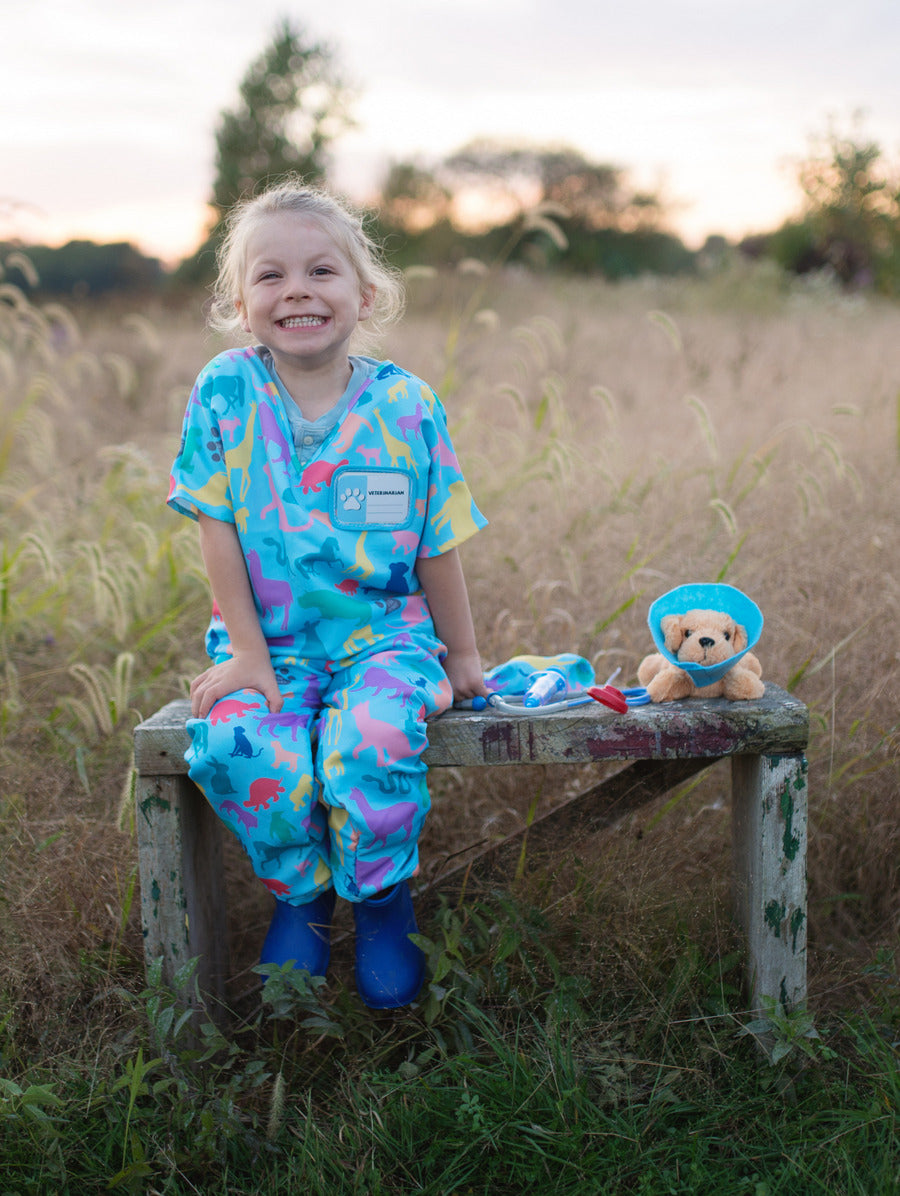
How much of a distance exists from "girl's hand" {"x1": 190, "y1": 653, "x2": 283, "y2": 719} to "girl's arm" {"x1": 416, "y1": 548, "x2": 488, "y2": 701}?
1.14ft

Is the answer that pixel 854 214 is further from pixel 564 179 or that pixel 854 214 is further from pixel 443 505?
pixel 443 505

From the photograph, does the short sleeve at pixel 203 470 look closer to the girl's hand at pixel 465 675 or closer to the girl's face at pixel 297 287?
the girl's face at pixel 297 287

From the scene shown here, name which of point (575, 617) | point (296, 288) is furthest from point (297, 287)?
point (575, 617)

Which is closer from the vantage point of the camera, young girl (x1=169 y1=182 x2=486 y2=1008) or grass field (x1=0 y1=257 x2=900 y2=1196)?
grass field (x1=0 y1=257 x2=900 y2=1196)

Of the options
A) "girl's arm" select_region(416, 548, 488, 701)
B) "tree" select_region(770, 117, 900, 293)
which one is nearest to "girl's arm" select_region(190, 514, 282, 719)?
"girl's arm" select_region(416, 548, 488, 701)

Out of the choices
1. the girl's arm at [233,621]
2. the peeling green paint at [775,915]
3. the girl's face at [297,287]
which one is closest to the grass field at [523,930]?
the peeling green paint at [775,915]

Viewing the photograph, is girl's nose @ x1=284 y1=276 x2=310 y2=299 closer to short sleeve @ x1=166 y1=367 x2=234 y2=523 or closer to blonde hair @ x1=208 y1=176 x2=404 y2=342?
blonde hair @ x1=208 y1=176 x2=404 y2=342

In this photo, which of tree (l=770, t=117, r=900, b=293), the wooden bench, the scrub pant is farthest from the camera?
tree (l=770, t=117, r=900, b=293)

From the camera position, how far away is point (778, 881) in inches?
Answer: 67.0

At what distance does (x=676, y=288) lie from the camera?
9594 mm

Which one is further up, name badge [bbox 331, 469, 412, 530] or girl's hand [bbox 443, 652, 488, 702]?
name badge [bbox 331, 469, 412, 530]

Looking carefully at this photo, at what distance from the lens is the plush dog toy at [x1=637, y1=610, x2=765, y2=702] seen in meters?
1.73

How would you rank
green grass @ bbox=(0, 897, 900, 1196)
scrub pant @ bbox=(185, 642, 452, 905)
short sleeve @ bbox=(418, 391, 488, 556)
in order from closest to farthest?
green grass @ bbox=(0, 897, 900, 1196) < scrub pant @ bbox=(185, 642, 452, 905) < short sleeve @ bbox=(418, 391, 488, 556)

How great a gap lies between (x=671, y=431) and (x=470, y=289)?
195 inches
